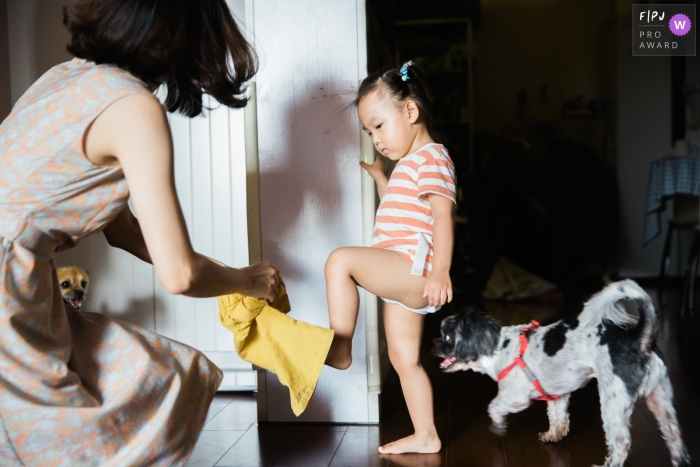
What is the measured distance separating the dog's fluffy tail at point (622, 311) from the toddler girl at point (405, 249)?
0.37 m

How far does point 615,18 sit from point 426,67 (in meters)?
1.67

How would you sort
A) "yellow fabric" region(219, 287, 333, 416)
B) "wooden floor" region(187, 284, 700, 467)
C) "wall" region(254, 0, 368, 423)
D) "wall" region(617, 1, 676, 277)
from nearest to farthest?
"yellow fabric" region(219, 287, 333, 416) < "wooden floor" region(187, 284, 700, 467) < "wall" region(254, 0, 368, 423) < "wall" region(617, 1, 676, 277)

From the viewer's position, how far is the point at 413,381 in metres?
1.61

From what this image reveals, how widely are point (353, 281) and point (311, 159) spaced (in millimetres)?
471

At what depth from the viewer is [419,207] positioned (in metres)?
1.50

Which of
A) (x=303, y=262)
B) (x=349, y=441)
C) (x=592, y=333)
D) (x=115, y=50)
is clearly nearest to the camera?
(x=115, y=50)

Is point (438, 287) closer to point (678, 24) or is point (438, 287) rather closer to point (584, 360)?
point (584, 360)

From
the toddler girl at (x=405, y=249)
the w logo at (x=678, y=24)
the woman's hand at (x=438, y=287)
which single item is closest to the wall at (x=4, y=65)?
the toddler girl at (x=405, y=249)

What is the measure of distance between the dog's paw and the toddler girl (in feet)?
0.56

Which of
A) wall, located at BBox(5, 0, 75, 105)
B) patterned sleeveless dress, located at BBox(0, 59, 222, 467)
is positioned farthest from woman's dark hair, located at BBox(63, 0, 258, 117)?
wall, located at BBox(5, 0, 75, 105)

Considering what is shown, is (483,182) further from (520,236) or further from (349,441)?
(349,441)

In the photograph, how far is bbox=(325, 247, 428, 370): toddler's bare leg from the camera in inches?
57.6

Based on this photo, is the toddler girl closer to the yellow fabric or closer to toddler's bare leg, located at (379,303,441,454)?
toddler's bare leg, located at (379,303,441,454)

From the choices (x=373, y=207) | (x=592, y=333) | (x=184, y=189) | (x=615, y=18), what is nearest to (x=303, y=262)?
(x=373, y=207)
